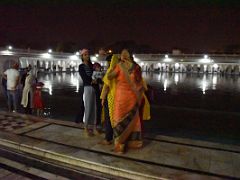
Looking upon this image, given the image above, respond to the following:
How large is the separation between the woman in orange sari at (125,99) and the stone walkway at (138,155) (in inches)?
15.2

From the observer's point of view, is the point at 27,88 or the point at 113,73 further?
the point at 27,88

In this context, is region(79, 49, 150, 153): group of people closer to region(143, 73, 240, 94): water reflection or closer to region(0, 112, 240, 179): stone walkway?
region(0, 112, 240, 179): stone walkway

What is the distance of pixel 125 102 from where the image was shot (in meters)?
4.93

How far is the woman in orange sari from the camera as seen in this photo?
16.1ft

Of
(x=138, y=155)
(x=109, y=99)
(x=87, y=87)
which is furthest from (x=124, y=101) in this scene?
(x=87, y=87)

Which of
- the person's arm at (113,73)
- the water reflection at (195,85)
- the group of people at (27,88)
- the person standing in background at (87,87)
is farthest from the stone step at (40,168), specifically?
the water reflection at (195,85)

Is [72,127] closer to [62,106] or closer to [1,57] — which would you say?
[62,106]

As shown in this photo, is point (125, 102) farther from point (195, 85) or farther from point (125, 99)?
point (195, 85)

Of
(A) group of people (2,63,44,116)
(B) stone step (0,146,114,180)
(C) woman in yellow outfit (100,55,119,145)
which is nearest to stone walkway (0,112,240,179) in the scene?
(B) stone step (0,146,114,180)

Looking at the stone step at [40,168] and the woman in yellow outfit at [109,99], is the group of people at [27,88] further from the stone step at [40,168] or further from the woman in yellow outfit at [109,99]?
the woman in yellow outfit at [109,99]

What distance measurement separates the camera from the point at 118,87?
499 cm

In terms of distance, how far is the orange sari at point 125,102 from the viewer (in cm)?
492

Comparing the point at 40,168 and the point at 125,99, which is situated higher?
the point at 125,99

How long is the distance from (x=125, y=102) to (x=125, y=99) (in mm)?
54
